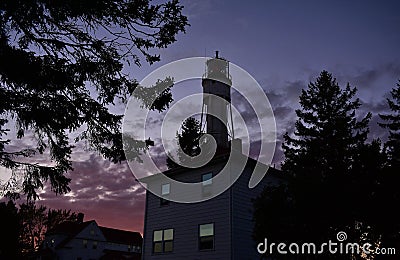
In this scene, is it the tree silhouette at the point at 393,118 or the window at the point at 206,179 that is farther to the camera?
the tree silhouette at the point at 393,118

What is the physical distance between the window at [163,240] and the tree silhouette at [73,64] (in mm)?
12937

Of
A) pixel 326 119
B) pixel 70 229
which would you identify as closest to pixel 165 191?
pixel 326 119

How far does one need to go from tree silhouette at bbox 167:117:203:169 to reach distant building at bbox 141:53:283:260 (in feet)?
59.2

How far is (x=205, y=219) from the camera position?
20.8m

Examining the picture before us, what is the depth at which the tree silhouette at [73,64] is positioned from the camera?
27.9 feet

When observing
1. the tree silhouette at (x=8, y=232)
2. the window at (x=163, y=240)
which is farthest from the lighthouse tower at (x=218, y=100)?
the tree silhouette at (x=8, y=232)

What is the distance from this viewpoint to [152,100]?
9.93m

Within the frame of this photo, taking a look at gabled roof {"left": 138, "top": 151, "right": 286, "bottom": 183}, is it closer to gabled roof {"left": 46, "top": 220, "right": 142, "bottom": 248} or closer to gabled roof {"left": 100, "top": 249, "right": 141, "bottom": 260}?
gabled roof {"left": 100, "top": 249, "right": 141, "bottom": 260}

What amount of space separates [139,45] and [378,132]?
28174mm

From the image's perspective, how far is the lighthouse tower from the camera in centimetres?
3011

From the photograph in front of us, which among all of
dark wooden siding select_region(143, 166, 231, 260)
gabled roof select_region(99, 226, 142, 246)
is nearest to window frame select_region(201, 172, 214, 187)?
dark wooden siding select_region(143, 166, 231, 260)

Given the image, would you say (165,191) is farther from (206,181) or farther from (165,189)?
(206,181)

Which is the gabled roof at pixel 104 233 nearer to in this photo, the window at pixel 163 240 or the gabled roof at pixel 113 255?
the gabled roof at pixel 113 255

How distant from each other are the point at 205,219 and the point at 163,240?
3627 mm
